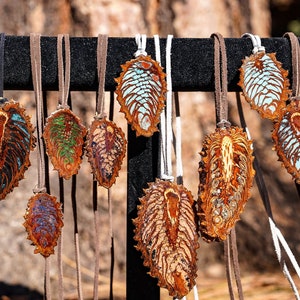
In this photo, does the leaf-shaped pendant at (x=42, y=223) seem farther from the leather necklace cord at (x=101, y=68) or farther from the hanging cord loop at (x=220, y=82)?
the hanging cord loop at (x=220, y=82)

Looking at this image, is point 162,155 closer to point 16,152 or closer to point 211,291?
point 16,152

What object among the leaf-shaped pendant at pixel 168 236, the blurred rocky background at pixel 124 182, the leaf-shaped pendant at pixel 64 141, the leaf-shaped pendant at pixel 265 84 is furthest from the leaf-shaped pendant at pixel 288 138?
the blurred rocky background at pixel 124 182

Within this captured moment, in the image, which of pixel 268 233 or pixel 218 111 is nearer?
pixel 218 111

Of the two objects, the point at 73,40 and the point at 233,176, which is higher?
the point at 73,40

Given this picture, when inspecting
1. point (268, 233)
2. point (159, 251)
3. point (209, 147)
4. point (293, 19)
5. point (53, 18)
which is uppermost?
point (293, 19)

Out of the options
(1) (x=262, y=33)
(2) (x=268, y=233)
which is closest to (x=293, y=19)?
(1) (x=262, y=33)

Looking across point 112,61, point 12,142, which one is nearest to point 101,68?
point 112,61

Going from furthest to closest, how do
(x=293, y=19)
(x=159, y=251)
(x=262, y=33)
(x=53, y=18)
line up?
(x=293, y=19), (x=262, y=33), (x=53, y=18), (x=159, y=251)
